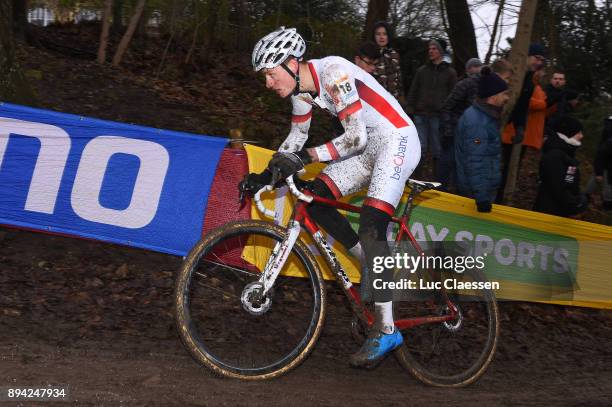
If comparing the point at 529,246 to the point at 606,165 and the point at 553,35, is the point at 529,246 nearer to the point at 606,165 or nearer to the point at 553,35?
the point at 606,165

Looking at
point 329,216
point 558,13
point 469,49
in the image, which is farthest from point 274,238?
point 558,13

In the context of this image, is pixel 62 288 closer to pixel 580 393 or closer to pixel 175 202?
pixel 175 202

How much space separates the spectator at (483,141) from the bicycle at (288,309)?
160 centimetres

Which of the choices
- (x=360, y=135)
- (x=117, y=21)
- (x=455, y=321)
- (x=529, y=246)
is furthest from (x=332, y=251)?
(x=117, y=21)

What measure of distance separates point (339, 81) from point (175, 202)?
2.36m

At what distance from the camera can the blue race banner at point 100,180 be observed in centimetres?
646

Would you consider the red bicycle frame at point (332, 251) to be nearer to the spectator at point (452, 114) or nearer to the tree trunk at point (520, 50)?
the spectator at point (452, 114)

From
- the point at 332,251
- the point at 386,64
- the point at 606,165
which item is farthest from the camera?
the point at 606,165

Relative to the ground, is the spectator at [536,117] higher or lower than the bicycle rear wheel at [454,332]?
higher

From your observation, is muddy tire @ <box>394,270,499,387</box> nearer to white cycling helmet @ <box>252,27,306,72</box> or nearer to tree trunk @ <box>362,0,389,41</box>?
white cycling helmet @ <box>252,27,306,72</box>

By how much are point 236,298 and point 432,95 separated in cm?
502

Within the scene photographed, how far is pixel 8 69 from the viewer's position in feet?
23.5

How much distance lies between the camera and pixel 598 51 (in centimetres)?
1548

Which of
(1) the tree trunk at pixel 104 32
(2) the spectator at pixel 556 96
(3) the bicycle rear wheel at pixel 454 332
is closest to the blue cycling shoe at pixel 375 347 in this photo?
(3) the bicycle rear wheel at pixel 454 332
